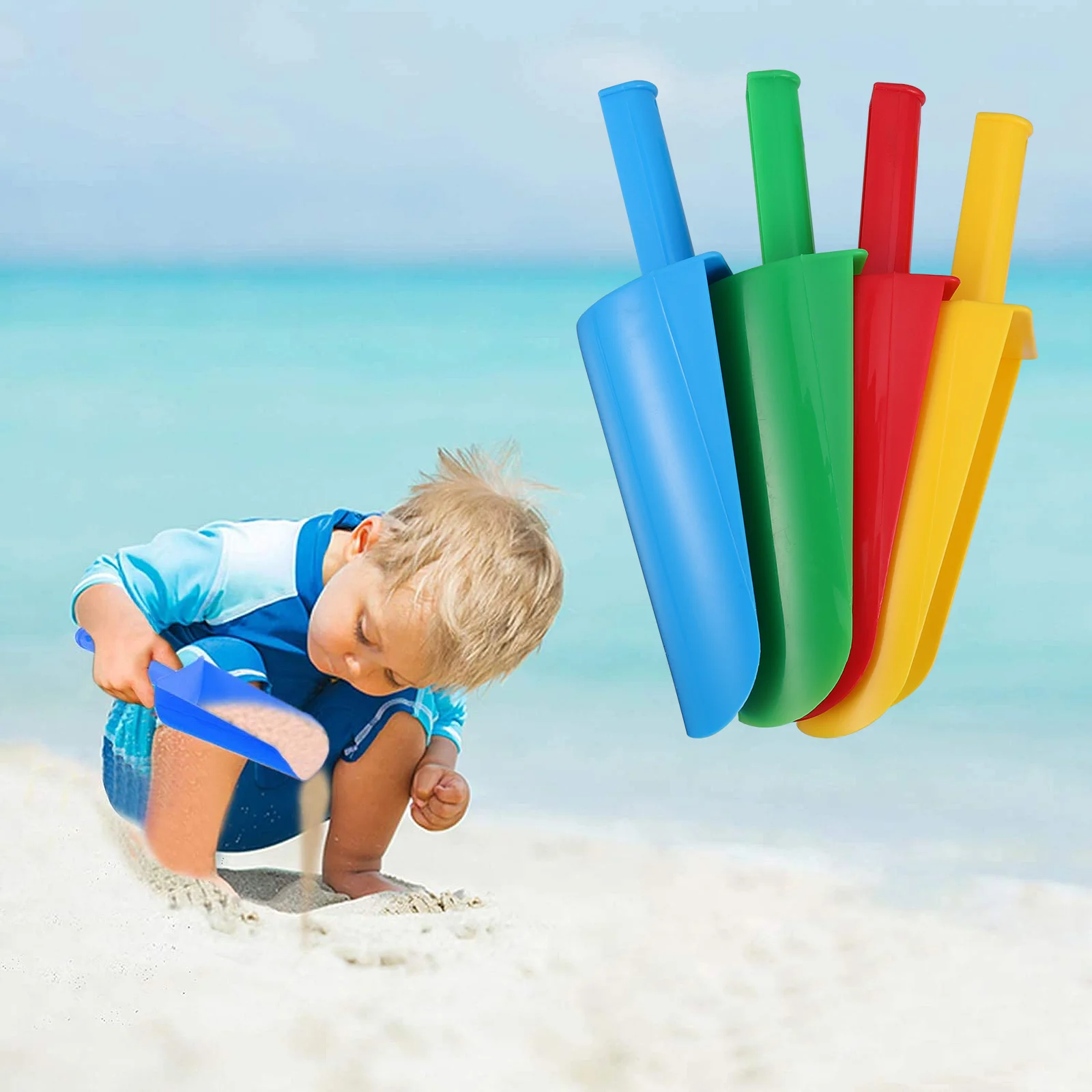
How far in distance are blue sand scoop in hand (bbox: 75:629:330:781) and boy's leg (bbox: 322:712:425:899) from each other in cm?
8

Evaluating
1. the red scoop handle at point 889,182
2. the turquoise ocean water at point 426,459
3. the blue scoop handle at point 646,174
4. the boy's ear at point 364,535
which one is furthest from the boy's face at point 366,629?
the red scoop handle at point 889,182

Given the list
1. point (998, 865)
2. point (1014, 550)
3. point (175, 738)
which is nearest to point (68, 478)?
point (175, 738)

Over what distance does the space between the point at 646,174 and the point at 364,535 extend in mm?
241

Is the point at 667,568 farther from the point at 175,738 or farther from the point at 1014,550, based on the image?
the point at 1014,550

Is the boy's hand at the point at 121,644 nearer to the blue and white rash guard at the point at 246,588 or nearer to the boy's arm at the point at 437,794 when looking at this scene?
the blue and white rash guard at the point at 246,588

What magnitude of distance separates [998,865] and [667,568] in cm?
49

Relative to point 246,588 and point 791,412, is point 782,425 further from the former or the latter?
point 246,588

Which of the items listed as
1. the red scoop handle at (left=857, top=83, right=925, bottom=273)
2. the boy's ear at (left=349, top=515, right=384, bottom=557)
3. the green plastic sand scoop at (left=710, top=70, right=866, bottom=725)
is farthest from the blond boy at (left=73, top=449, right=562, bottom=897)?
the red scoop handle at (left=857, top=83, right=925, bottom=273)

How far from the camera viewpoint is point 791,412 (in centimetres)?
71

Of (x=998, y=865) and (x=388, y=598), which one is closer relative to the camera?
(x=388, y=598)

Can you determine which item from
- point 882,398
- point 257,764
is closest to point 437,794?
point 257,764

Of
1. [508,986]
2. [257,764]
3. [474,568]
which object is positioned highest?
[474,568]

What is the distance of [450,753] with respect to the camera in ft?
2.69

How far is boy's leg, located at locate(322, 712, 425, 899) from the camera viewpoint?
2.60ft
